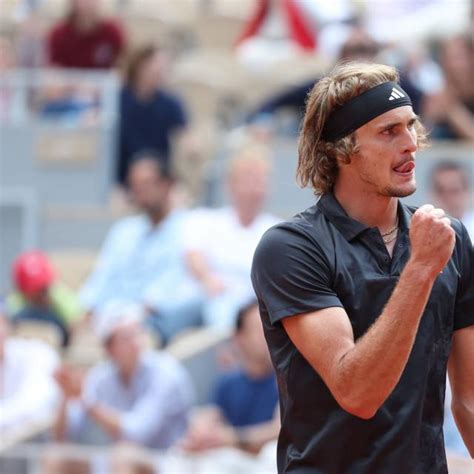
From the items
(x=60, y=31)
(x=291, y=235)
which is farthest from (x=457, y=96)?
(x=291, y=235)

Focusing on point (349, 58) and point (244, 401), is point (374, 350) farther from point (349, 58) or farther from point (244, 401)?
point (349, 58)

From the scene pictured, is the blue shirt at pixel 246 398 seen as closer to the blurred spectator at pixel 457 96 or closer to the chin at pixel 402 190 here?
the blurred spectator at pixel 457 96

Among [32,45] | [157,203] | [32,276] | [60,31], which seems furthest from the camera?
[32,45]

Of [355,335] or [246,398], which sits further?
[246,398]

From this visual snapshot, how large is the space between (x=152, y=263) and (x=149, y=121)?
231 centimetres

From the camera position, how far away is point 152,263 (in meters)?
9.30

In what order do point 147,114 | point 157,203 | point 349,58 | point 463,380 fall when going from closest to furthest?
point 463,380 → point 349,58 → point 157,203 → point 147,114

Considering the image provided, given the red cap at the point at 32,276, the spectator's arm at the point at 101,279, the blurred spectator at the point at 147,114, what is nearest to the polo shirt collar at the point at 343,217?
the red cap at the point at 32,276

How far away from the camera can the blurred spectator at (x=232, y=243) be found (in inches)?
340

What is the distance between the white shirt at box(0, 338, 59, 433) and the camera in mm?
7875

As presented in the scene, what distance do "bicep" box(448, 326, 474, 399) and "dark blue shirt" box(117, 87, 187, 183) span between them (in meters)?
8.18

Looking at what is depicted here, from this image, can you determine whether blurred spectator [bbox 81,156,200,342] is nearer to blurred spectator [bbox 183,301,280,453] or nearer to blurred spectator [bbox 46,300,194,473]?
blurred spectator [bbox 46,300,194,473]

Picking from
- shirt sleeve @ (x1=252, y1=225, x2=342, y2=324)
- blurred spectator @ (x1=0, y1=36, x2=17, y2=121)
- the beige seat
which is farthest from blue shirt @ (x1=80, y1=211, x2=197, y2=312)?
shirt sleeve @ (x1=252, y1=225, x2=342, y2=324)

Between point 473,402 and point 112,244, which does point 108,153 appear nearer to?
point 112,244
